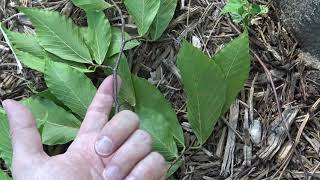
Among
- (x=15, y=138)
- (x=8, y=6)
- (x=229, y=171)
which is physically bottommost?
(x=229, y=171)

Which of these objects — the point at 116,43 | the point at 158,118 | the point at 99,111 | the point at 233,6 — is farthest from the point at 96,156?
the point at 233,6

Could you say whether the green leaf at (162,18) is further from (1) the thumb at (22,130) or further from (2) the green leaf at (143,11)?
(1) the thumb at (22,130)

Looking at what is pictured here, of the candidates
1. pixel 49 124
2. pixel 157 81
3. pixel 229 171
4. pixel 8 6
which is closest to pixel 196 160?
pixel 229 171

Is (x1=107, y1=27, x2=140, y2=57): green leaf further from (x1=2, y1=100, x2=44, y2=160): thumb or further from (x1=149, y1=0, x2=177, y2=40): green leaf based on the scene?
(x1=2, y1=100, x2=44, y2=160): thumb

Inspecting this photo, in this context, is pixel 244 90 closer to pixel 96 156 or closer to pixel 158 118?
pixel 158 118

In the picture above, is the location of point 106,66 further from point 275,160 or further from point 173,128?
point 275,160
